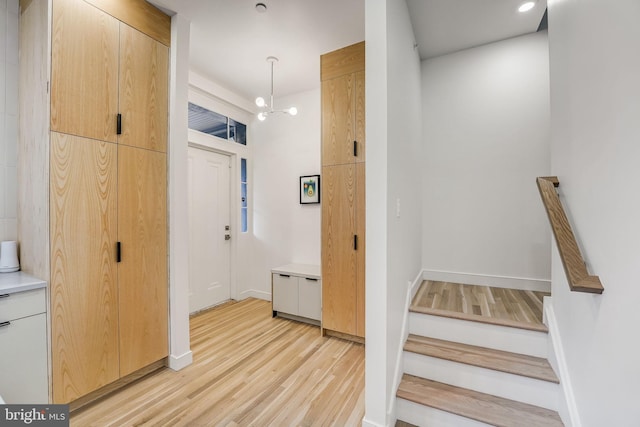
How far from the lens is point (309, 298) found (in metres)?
3.20

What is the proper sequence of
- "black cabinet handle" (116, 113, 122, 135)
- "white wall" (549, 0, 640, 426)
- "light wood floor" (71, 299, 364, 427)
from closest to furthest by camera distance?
1. "white wall" (549, 0, 640, 426)
2. "light wood floor" (71, 299, 364, 427)
3. "black cabinet handle" (116, 113, 122, 135)

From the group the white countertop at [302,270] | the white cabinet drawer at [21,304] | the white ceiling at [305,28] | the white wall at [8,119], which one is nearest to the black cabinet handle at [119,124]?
the white wall at [8,119]

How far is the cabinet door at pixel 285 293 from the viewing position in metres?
3.31

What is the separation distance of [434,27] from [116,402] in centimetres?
406

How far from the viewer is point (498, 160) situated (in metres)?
2.85

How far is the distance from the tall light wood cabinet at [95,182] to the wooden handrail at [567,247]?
2647mm

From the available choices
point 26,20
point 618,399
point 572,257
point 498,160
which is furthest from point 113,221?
point 498,160

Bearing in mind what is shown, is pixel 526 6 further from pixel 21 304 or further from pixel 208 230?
pixel 21 304

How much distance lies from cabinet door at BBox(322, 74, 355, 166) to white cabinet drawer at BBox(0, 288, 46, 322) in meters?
2.39

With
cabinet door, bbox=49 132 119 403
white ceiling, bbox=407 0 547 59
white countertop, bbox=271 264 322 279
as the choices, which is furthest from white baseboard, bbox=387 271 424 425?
white ceiling, bbox=407 0 547 59

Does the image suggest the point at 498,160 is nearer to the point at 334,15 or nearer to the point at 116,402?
the point at 334,15

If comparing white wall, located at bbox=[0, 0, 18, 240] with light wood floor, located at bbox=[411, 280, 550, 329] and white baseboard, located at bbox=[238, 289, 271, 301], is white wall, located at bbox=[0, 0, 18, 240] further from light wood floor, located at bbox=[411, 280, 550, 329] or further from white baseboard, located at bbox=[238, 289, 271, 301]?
light wood floor, located at bbox=[411, 280, 550, 329]

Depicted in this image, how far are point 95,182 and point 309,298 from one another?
2.30 m

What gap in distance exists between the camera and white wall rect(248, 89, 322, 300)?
3.77 meters
